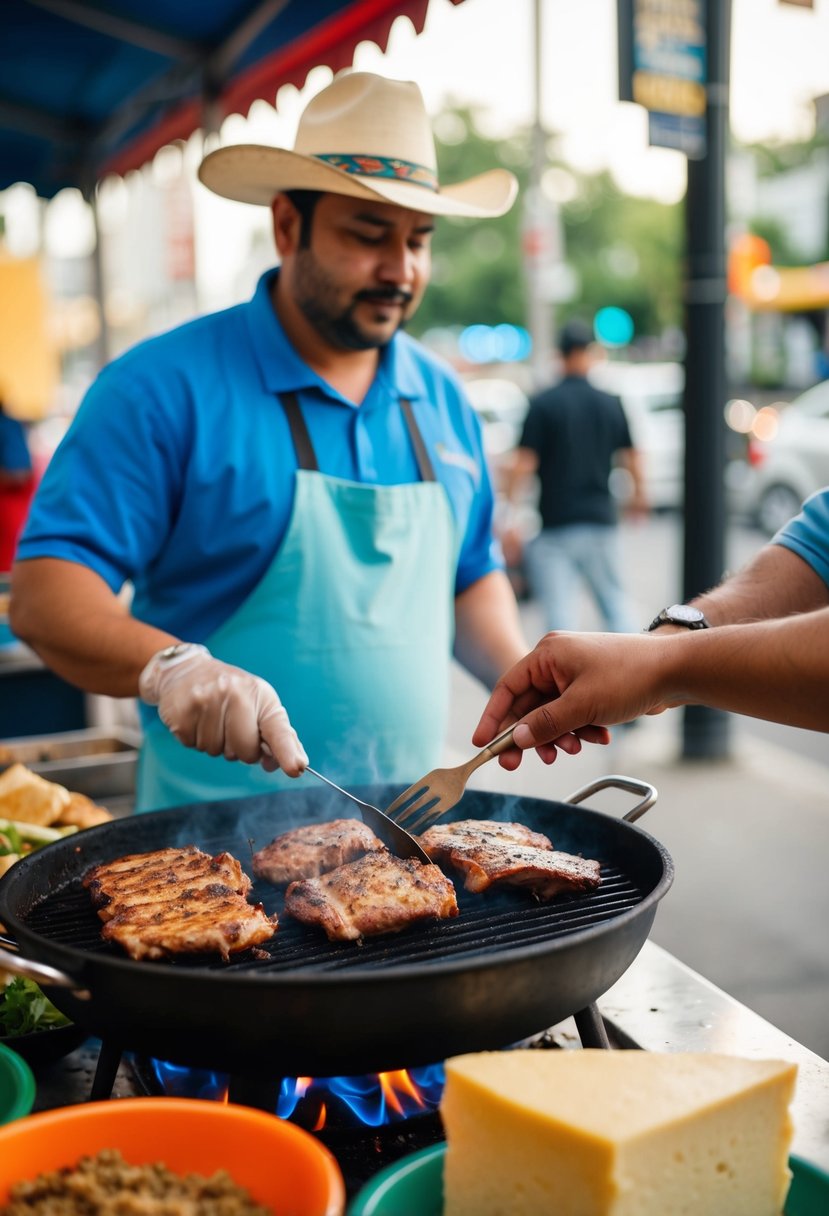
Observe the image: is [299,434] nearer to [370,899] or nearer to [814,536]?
[814,536]

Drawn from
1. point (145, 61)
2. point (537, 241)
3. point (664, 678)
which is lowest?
point (664, 678)

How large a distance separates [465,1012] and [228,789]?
1.45m

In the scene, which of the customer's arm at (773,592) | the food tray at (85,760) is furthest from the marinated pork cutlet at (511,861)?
the food tray at (85,760)

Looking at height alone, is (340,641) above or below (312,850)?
above

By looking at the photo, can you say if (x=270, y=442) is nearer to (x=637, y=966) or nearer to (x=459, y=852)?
(x=459, y=852)

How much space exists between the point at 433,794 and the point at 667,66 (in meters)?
4.67

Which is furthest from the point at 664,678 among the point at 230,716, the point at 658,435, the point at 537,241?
the point at 658,435

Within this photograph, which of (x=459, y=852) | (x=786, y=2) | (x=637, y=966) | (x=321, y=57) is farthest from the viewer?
(x=321, y=57)

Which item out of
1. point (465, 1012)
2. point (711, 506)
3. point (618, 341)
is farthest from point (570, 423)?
point (618, 341)

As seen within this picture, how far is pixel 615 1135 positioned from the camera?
45.8 inches

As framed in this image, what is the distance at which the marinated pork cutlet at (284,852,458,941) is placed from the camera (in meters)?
1.91

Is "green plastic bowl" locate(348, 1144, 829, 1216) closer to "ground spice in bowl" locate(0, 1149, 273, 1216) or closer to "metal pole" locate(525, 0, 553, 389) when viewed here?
"ground spice in bowl" locate(0, 1149, 273, 1216)

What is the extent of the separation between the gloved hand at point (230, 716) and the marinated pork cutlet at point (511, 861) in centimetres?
35

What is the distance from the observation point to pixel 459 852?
2193 millimetres
